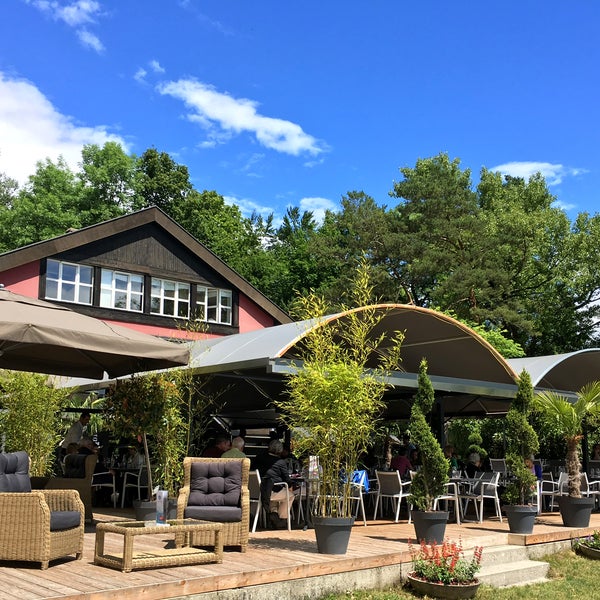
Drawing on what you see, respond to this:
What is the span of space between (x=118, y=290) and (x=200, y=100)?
260 inches

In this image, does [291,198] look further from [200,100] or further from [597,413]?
[597,413]

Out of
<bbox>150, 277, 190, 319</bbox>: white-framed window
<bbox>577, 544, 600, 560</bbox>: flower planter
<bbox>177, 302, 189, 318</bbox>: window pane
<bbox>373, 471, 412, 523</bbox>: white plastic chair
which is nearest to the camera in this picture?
<bbox>577, 544, 600, 560</bbox>: flower planter

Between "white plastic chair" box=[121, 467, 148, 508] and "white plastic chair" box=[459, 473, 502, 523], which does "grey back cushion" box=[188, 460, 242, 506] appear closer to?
"white plastic chair" box=[121, 467, 148, 508]

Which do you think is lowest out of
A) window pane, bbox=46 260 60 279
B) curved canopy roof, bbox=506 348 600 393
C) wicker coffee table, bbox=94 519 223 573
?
wicker coffee table, bbox=94 519 223 573

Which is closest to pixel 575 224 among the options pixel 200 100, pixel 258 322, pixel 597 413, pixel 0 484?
pixel 258 322

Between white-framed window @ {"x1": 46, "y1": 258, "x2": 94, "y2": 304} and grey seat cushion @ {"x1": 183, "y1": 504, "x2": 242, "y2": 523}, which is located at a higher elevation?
white-framed window @ {"x1": 46, "y1": 258, "x2": 94, "y2": 304}

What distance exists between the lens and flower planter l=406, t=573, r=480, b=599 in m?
6.57

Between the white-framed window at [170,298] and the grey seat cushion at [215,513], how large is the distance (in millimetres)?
17652

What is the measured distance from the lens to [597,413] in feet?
35.1

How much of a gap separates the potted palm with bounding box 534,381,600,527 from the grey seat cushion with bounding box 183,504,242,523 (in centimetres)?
522

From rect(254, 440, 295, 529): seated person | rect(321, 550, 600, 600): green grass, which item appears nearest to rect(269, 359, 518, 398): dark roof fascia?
rect(254, 440, 295, 529): seated person

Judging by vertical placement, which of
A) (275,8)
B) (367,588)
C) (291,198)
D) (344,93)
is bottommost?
(367,588)

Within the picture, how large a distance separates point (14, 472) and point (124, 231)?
687 inches

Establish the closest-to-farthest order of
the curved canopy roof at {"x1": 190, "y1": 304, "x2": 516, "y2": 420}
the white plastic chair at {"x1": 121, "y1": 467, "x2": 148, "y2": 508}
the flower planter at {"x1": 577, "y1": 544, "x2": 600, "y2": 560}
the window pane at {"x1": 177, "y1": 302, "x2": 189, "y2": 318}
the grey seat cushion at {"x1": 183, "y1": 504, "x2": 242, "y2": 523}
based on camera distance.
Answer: the grey seat cushion at {"x1": 183, "y1": 504, "x2": 242, "y2": 523} → the flower planter at {"x1": 577, "y1": 544, "x2": 600, "y2": 560} → the curved canopy roof at {"x1": 190, "y1": 304, "x2": 516, "y2": 420} → the white plastic chair at {"x1": 121, "y1": 467, "x2": 148, "y2": 508} → the window pane at {"x1": 177, "y1": 302, "x2": 189, "y2": 318}
